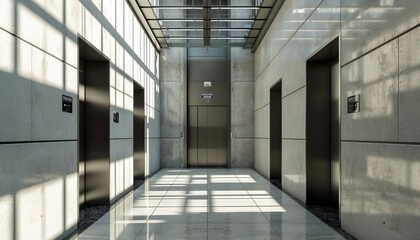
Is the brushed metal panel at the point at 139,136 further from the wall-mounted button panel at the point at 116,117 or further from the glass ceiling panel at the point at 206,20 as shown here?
the wall-mounted button panel at the point at 116,117

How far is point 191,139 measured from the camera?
21422 millimetres

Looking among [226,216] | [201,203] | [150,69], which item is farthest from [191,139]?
[226,216]

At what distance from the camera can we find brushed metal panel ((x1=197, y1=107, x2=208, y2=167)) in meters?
21.4

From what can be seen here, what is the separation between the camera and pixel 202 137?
21.4 meters

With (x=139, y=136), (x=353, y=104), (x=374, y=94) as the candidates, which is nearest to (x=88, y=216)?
(x=353, y=104)

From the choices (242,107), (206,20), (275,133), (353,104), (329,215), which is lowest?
(329,215)

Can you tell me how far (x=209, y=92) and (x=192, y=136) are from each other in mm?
2415

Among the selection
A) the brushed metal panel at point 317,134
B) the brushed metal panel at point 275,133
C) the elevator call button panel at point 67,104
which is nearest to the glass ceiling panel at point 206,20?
the brushed metal panel at point 275,133

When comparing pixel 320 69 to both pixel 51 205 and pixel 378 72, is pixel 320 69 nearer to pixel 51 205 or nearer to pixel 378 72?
pixel 378 72

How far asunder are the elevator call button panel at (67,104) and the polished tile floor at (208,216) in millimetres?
2078

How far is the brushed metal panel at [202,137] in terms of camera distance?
21.4 metres

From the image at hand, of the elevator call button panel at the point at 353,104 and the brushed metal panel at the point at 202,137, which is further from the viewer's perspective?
the brushed metal panel at the point at 202,137

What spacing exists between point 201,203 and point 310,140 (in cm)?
302

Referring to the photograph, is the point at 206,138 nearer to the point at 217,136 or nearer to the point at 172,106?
the point at 217,136
